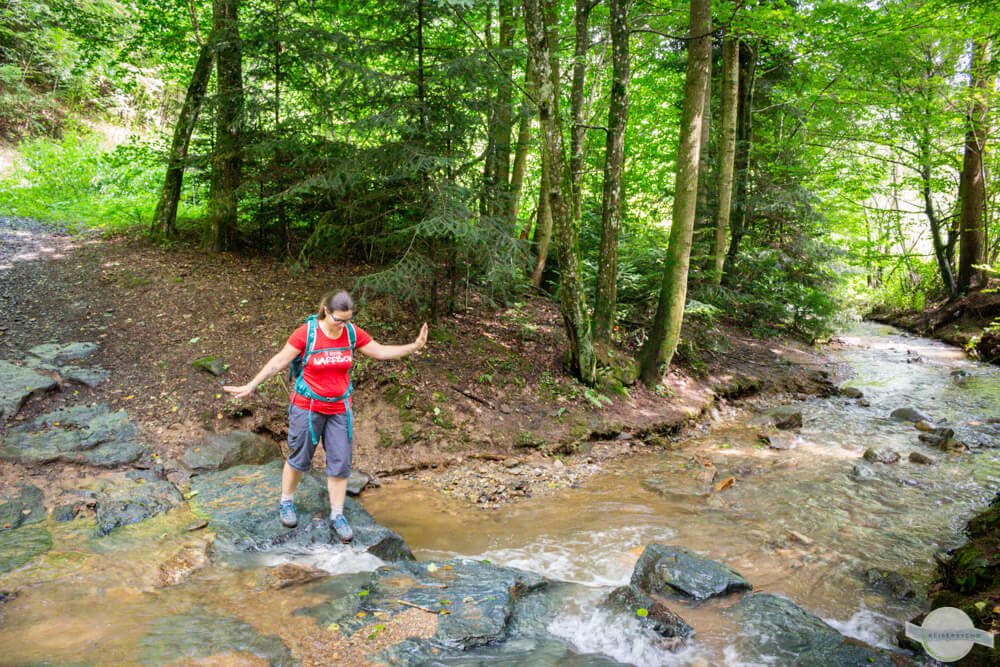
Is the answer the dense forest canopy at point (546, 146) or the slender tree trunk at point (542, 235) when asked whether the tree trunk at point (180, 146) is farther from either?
the slender tree trunk at point (542, 235)

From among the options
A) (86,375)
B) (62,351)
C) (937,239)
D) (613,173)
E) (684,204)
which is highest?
(937,239)

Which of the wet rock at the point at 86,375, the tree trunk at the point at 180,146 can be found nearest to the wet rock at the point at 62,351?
the wet rock at the point at 86,375

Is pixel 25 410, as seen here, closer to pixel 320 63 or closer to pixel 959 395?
pixel 320 63

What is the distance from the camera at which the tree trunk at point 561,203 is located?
23.3ft

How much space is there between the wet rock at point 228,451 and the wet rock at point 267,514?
0.64ft

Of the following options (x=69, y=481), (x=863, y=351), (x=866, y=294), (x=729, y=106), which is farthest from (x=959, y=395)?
(x=69, y=481)

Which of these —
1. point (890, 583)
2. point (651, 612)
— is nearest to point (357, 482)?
point (651, 612)

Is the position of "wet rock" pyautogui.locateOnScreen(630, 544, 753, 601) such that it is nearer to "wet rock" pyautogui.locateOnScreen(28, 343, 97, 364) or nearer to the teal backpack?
the teal backpack

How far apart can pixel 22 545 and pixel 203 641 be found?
206cm

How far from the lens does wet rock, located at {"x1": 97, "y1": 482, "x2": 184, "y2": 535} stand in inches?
173

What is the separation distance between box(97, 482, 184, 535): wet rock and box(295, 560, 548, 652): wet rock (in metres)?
1.98

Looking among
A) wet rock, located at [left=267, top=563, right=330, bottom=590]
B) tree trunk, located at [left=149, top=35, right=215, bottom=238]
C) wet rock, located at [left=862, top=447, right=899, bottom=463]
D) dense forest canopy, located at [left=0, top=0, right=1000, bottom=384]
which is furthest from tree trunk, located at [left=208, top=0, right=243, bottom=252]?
wet rock, located at [left=862, top=447, right=899, bottom=463]

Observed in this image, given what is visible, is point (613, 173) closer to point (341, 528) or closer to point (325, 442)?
point (325, 442)

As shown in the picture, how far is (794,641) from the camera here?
138 inches
